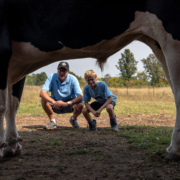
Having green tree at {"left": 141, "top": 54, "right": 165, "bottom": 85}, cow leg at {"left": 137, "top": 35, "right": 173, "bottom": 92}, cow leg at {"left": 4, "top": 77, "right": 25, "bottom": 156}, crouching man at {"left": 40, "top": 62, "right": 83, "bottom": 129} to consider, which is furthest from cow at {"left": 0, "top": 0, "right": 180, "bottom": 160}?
green tree at {"left": 141, "top": 54, "right": 165, "bottom": 85}

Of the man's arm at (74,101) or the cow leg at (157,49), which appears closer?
the cow leg at (157,49)

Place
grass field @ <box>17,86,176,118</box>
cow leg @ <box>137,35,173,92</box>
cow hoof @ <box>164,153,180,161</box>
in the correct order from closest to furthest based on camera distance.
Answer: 1. cow hoof @ <box>164,153,180,161</box>
2. cow leg @ <box>137,35,173,92</box>
3. grass field @ <box>17,86,176,118</box>

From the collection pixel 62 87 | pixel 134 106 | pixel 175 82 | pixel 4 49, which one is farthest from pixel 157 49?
pixel 134 106

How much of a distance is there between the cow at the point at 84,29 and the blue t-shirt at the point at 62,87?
3.22 m

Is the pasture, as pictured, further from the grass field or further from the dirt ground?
the grass field

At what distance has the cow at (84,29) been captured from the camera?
212 centimetres

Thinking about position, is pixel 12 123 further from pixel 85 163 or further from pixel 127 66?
pixel 127 66

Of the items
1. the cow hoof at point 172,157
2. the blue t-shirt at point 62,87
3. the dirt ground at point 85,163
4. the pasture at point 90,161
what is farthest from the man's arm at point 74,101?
the cow hoof at point 172,157

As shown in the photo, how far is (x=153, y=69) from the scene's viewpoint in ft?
148

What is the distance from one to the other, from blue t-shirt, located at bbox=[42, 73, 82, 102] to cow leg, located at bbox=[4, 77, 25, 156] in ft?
8.20

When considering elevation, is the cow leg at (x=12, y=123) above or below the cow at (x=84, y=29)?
below

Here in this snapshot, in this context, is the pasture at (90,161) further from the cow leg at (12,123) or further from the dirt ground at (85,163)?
the cow leg at (12,123)

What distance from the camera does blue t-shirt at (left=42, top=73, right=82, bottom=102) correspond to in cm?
564

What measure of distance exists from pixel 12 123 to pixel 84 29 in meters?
1.68
